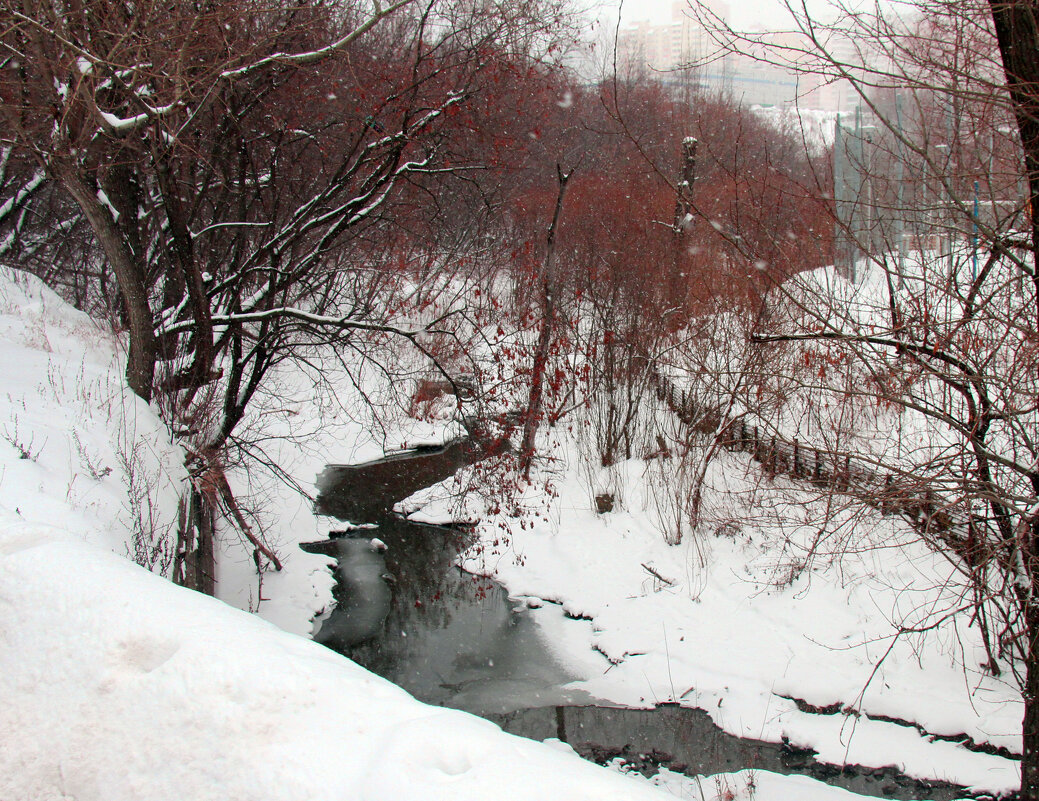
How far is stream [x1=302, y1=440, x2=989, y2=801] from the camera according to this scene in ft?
19.8

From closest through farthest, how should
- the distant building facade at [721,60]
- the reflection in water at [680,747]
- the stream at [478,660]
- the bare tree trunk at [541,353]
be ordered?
the distant building facade at [721,60] < the reflection in water at [680,747] < the stream at [478,660] < the bare tree trunk at [541,353]

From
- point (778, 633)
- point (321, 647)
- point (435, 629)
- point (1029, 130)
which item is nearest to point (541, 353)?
point (435, 629)

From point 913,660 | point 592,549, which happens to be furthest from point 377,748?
point 592,549

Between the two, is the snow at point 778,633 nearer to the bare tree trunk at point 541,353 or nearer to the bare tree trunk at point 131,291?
the bare tree trunk at point 541,353

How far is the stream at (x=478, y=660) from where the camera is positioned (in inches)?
238

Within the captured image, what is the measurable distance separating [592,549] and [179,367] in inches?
222

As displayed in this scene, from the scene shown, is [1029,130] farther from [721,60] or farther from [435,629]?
[721,60]

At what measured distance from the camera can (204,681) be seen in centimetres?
282

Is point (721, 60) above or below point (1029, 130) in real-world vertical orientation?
above

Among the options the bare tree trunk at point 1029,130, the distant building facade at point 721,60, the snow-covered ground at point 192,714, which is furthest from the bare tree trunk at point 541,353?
the snow-covered ground at point 192,714

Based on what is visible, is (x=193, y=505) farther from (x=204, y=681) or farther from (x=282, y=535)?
(x=204, y=681)

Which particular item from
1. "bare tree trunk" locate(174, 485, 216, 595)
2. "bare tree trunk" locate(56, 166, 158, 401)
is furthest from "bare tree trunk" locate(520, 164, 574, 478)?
"bare tree trunk" locate(56, 166, 158, 401)

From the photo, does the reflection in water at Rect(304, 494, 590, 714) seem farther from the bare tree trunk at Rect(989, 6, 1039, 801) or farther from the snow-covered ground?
the snow-covered ground

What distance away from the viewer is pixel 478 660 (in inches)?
303
